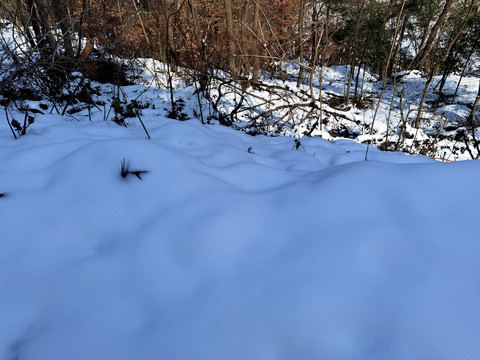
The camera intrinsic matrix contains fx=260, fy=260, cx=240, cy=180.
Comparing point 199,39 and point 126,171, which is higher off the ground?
point 199,39

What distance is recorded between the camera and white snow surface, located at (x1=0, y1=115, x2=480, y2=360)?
0.66 meters

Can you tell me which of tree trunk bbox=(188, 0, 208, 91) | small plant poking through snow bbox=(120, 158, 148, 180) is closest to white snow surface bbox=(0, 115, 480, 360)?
small plant poking through snow bbox=(120, 158, 148, 180)

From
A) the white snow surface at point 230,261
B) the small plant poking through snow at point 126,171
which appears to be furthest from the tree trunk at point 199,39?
the white snow surface at point 230,261

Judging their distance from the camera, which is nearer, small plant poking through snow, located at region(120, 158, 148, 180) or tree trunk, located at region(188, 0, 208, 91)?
small plant poking through snow, located at region(120, 158, 148, 180)

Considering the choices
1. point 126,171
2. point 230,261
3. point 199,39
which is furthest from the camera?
point 199,39

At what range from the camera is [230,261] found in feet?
2.86

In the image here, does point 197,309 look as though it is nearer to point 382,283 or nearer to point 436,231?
point 382,283

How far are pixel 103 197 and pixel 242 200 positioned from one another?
589 millimetres

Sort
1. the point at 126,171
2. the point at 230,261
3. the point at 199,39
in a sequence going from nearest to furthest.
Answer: the point at 230,261 → the point at 126,171 → the point at 199,39

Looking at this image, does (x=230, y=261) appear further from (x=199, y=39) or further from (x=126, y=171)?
(x=199, y=39)

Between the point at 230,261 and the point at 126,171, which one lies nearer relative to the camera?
the point at 230,261

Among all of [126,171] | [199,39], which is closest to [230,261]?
[126,171]

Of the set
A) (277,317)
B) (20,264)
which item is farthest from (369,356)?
(20,264)

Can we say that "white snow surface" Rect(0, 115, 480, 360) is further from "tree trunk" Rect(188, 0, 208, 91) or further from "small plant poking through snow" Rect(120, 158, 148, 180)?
"tree trunk" Rect(188, 0, 208, 91)
